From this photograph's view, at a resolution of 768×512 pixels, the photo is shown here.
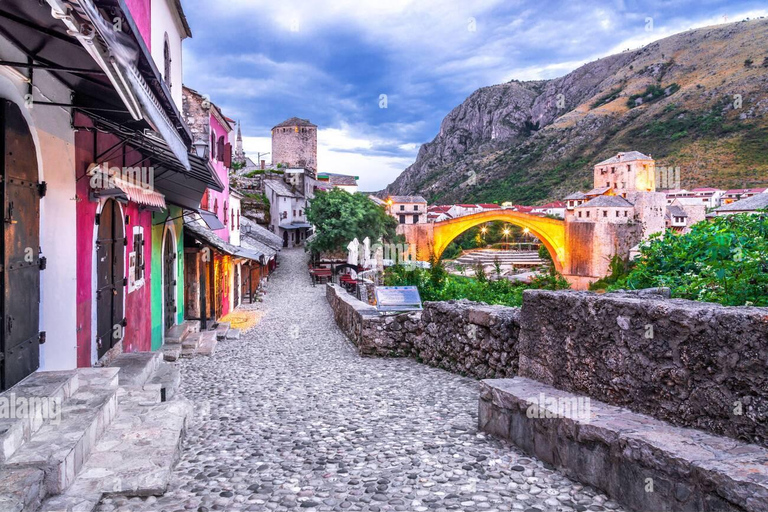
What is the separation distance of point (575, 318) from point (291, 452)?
2.59 m

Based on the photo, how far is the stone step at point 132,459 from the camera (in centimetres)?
276

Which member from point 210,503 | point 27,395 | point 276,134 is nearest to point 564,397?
point 210,503

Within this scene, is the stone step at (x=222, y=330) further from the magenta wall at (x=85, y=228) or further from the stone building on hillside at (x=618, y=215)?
the stone building on hillside at (x=618, y=215)

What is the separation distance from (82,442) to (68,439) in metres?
0.12

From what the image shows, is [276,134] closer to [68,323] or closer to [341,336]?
[341,336]

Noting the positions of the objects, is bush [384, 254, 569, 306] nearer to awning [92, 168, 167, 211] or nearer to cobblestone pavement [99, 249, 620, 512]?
cobblestone pavement [99, 249, 620, 512]

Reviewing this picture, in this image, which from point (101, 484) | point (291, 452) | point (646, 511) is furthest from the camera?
point (291, 452)

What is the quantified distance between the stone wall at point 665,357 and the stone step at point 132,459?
3108mm

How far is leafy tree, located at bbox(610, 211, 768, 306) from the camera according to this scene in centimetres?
449

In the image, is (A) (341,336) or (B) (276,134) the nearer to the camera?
(A) (341,336)

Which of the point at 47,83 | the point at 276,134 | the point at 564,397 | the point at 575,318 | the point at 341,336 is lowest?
the point at 341,336

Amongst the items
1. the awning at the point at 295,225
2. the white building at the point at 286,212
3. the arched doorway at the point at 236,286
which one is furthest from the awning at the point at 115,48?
the awning at the point at 295,225

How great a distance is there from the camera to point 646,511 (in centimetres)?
267

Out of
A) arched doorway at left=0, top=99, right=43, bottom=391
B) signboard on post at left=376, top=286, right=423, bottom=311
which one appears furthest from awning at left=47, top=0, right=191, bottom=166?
signboard on post at left=376, top=286, right=423, bottom=311
